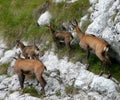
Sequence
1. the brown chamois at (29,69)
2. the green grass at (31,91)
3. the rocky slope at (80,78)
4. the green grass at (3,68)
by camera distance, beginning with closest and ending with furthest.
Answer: the rocky slope at (80,78) < the brown chamois at (29,69) < the green grass at (31,91) < the green grass at (3,68)

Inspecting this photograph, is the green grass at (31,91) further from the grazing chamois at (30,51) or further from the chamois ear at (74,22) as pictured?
the chamois ear at (74,22)

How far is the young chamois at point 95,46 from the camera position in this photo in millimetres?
21516

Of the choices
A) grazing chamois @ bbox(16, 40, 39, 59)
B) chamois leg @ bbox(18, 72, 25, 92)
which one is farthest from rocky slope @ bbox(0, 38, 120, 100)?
grazing chamois @ bbox(16, 40, 39, 59)

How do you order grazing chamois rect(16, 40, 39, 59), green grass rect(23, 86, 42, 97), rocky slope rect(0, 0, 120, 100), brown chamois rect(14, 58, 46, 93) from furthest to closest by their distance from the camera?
grazing chamois rect(16, 40, 39, 59), green grass rect(23, 86, 42, 97), brown chamois rect(14, 58, 46, 93), rocky slope rect(0, 0, 120, 100)

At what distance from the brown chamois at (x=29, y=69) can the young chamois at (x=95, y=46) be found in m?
2.48

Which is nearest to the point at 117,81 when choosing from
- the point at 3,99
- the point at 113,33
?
the point at 113,33

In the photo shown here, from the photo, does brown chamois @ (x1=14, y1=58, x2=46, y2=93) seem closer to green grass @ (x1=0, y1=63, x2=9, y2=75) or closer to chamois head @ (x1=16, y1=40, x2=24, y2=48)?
chamois head @ (x1=16, y1=40, x2=24, y2=48)

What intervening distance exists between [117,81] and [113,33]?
89.4 inches

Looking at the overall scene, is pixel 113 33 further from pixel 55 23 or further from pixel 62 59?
pixel 55 23

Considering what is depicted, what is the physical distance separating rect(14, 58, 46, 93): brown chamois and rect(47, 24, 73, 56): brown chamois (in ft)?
7.81

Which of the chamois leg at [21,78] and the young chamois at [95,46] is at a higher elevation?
the young chamois at [95,46]

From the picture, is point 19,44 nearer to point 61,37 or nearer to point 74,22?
point 61,37

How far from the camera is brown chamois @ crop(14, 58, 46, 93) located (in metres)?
21.6

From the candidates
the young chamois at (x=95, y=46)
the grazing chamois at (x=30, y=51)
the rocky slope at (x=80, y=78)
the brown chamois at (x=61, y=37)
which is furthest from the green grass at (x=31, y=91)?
the young chamois at (x=95, y=46)
